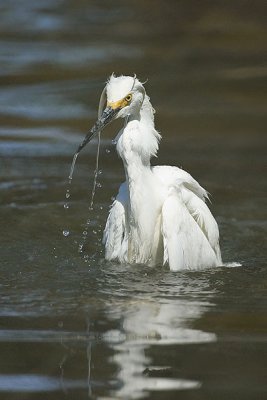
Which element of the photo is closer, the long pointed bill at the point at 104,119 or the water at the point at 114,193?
the water at the point at 114,193

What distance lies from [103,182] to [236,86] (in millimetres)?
3019

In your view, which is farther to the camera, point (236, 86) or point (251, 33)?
point (251, 33)

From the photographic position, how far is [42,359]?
15.6ft

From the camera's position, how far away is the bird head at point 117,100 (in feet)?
20.1

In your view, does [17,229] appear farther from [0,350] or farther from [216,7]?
[216,7]

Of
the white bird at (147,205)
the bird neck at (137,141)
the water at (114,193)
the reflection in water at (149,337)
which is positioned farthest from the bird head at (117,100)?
the reflection in water at (149,337)

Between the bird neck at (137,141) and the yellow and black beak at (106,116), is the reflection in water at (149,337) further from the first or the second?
the yellow and black beak at (106,116)

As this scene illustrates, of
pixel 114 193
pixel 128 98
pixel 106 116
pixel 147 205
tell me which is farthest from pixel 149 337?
pixel 114 193

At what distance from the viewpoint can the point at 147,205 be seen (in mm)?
6371

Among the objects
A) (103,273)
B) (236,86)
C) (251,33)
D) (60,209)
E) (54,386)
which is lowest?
(54,386)

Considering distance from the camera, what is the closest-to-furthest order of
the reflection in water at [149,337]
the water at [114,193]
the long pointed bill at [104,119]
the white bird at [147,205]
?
the reflection in water at [149,337], the water at [114,193], the long pointed bill at [104,119], the white bird at [147,205]

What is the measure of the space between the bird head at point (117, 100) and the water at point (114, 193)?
0.90 metres

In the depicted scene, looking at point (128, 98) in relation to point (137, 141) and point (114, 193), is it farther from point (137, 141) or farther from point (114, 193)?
point (114, 193)

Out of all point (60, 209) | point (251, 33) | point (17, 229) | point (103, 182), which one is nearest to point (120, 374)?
point (17, 229)
